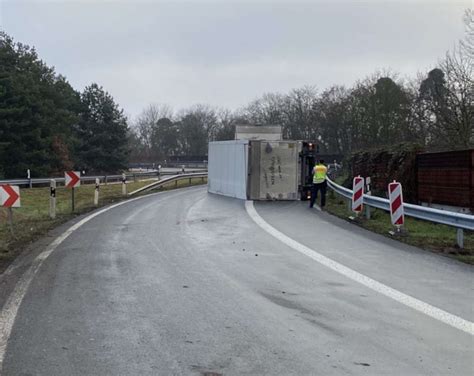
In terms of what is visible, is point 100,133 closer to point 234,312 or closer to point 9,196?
point 9,196

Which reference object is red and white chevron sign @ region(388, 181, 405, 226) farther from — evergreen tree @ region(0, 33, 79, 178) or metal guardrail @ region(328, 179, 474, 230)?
evergreen tree @ region(0, 33, 79, 178)

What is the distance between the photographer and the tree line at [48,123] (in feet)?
139

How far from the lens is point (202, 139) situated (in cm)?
10550

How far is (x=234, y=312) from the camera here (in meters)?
5.70

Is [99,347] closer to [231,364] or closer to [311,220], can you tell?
[231,364]

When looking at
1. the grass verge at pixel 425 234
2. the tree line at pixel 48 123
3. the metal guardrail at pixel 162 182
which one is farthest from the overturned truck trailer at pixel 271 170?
the tree line at pixel 48 123

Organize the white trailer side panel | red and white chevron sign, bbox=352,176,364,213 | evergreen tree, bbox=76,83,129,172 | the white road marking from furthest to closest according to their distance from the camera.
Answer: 1. evergreen tree, bbox=76,83,129,172
2. the white trailer side panel
3. red and white chevron sign, bbox=352,176,364,213
4. the white road marking

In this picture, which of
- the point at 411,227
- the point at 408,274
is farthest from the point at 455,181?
the point at 408,274

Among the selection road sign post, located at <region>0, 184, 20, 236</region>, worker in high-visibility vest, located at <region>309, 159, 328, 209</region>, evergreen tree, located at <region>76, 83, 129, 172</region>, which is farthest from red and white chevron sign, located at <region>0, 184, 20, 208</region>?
evergreen tree, located at <region>76, 83, 129, 172</region>

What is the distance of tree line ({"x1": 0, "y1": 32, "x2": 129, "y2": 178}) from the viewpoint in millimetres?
42219

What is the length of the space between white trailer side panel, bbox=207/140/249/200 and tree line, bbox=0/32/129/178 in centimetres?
2237

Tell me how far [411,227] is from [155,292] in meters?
8.71

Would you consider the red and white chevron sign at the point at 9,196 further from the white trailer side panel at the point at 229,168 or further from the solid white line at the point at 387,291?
the white trailer side panel at the point at 229,168

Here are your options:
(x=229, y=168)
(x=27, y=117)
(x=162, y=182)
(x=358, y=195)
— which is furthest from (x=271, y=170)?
(x=27, y=117)
